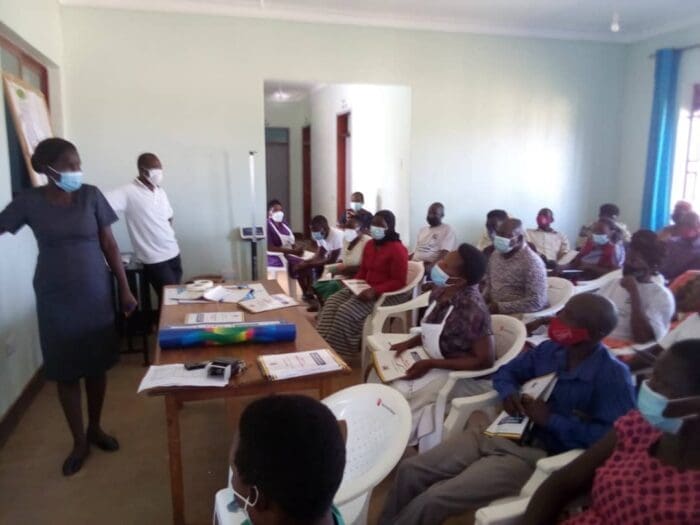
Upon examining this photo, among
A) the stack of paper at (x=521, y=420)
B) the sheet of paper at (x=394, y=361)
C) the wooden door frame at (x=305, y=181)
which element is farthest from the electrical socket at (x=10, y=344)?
the wooden door frame at (x=305, y=181)

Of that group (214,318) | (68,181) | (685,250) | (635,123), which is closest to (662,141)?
(635,123)

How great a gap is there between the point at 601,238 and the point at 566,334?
9.45 ft

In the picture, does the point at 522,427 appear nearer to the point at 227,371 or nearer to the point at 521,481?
the point at 521,481

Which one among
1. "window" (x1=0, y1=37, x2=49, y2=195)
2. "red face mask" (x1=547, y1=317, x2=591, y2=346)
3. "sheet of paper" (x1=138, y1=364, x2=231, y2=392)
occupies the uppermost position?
"window" (x1=0, y1=37, x2=49, y2=195)

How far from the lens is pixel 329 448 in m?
0.99

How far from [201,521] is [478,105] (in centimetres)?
469

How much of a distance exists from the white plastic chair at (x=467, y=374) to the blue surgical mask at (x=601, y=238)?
218 cm

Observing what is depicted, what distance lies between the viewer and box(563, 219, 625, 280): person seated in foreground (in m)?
4.39

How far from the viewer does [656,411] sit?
1.23m

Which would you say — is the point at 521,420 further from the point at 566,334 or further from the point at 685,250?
the point at 685,250

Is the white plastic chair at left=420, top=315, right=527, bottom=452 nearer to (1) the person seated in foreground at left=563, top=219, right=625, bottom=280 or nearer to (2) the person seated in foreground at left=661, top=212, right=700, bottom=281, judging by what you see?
(1) the person seated in foreground at left=563, top=219, right=625, bottom=280

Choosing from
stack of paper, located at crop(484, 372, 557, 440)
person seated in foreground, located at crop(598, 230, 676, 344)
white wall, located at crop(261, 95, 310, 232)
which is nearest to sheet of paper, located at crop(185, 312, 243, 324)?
stack of paper, located at crop(484, 372, 557, 440)

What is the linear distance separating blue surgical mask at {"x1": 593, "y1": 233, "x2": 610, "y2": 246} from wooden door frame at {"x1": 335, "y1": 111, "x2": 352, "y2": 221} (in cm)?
459

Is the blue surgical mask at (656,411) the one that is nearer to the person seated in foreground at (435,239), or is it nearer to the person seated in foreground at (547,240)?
the person seated in foreground at (435,239)
